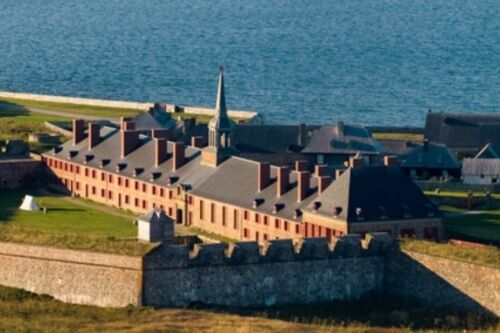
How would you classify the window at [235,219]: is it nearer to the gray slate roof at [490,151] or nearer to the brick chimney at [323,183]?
the brick chimney at [323,183]

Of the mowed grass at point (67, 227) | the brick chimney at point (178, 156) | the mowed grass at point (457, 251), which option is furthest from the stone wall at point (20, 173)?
the mowed grass at point (457, 251)

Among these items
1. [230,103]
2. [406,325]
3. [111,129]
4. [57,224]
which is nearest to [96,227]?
[57,224]

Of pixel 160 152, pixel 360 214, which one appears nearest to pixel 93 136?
pixel 160 152

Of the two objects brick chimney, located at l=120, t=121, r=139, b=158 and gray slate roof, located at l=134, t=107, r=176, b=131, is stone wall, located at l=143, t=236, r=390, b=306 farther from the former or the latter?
gray slate roof, located at l=134, t=107, r=176, b=131

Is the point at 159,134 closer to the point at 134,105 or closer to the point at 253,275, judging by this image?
the point at 253,275

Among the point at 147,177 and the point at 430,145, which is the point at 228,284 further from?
the point at 430,145

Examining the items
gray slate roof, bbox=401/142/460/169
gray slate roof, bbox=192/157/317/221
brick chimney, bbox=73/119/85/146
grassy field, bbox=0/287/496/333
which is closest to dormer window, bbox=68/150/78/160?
brick chimney, bbox=73/119/85/146

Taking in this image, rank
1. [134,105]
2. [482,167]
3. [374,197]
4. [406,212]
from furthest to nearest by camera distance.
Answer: [134,105]
[482,167]
[374,197]
[406,212]
